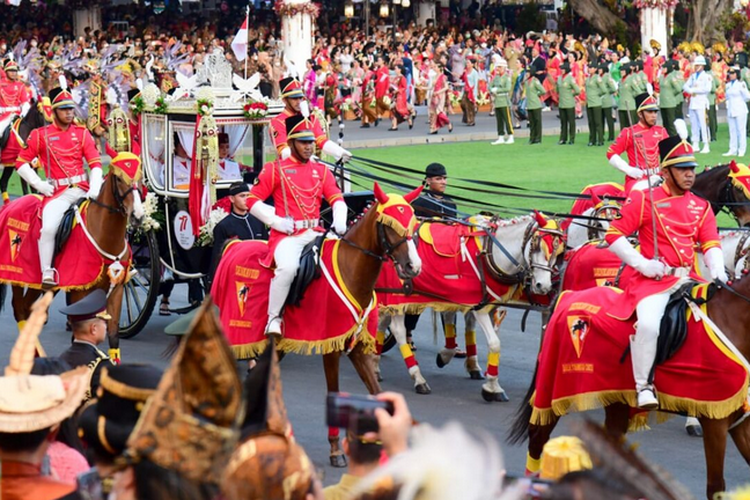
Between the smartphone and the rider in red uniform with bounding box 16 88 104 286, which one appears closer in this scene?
the smartphone

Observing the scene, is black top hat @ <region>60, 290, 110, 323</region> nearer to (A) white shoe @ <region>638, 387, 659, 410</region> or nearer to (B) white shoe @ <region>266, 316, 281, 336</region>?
(B) white shoe @ <region>266, 316, 281, 336</region>

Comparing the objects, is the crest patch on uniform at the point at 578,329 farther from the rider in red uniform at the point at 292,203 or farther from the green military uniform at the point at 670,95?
the green military uniform at the point at 670,95

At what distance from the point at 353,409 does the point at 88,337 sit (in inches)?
164

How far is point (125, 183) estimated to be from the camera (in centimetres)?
1222

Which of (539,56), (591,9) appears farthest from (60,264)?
(591,9)

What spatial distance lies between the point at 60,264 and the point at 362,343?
370 cm

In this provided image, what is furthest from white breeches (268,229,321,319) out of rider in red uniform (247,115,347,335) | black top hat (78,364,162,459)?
black top hat (78,364,162,459)

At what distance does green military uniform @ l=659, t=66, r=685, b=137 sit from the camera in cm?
3322

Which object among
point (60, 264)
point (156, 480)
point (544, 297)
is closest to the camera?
point (156, 480)

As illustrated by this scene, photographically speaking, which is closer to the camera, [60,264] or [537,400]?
[537,400]

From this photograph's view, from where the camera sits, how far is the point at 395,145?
112 feet

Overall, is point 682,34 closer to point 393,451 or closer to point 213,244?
point 213,244

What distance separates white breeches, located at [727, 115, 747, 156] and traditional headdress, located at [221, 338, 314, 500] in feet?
88.4

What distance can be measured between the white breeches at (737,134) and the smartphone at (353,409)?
2695cm
